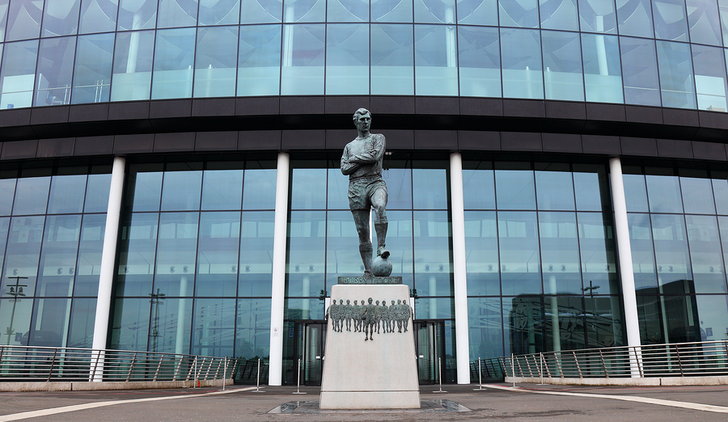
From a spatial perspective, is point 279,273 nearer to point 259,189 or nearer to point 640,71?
point 259,189

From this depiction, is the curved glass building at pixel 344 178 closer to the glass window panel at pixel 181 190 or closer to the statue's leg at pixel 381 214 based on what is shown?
the glass window panel at pixel 181 190

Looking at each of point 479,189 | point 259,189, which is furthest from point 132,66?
point 479,189

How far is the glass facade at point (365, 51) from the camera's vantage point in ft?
73.2

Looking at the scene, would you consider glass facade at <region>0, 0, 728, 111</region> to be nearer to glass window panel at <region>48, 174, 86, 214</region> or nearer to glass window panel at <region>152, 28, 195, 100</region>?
glass window panel at <region>152, 28, 195, 100</region>

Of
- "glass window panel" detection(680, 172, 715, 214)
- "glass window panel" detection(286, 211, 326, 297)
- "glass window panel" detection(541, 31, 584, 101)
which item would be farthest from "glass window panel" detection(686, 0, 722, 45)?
"glass window panel" detection(286, 211, 326, 297)

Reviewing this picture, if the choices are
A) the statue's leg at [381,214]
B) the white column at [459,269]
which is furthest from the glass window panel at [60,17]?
the statue's leg at [381,214]

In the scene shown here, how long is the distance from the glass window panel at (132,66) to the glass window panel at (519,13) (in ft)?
47.7

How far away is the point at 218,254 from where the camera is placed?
891 inches

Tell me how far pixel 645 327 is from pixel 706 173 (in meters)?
7.67

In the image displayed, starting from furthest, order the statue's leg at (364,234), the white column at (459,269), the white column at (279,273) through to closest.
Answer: the white column at (459,269) < the white column at (279,273) < the statue's leg at (364,234)

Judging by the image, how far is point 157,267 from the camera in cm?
2262

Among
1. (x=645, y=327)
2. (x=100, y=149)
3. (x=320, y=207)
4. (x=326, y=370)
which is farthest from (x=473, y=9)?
(x=326, y=370)

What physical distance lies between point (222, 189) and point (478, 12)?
12933 millimetres

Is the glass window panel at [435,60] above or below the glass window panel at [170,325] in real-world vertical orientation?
above
